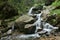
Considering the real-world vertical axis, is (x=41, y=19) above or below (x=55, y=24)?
above

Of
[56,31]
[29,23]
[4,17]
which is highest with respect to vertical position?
[4,17]

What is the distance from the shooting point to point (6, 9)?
22375 millimetres

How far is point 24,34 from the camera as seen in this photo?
17.2 metres

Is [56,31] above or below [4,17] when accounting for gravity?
below

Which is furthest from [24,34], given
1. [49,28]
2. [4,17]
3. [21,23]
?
[4,17]

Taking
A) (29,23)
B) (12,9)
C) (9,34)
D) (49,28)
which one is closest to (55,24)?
(49,28)

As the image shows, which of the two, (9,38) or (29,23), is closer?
(9,38)

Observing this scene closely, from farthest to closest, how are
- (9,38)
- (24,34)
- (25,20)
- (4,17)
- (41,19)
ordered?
(4,17)
(41,19)
(25,20)
(24,34)
(9,38)

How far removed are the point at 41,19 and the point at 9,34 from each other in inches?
179

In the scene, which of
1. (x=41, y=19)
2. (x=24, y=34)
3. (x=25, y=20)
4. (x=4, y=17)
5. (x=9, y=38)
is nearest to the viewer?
(x=9, y=38)

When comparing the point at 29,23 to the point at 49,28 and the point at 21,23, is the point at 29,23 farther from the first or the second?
the point at 49,28

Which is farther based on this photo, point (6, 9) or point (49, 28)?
point (6, 9)

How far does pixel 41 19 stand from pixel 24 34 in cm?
359

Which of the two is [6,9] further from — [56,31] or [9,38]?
[56,31]
